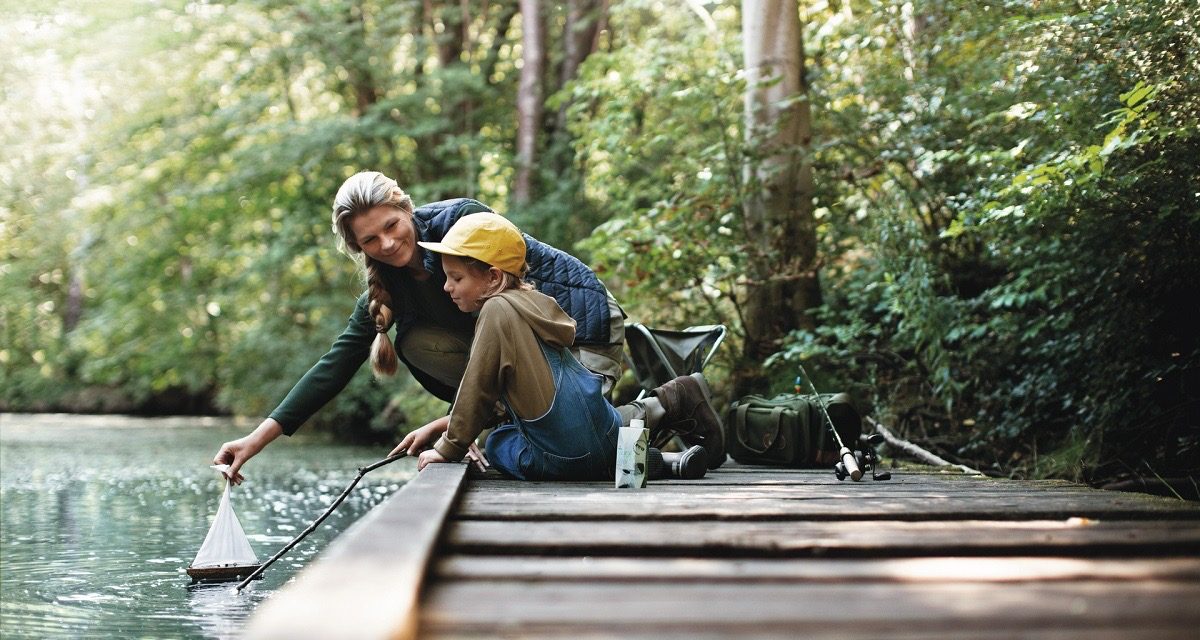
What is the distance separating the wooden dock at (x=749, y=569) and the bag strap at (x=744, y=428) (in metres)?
1.64

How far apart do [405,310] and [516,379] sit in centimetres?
91

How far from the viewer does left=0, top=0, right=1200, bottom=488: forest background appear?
515 centimetres

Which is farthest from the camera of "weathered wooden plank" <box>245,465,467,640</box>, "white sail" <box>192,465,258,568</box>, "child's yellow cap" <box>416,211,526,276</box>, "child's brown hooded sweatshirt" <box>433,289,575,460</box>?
"white sail" <box>192,465,258,568</box>

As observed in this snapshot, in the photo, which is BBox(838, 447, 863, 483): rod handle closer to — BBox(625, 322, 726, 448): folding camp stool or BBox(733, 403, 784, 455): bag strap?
BBox(733, 403, 784, 455): bag strap

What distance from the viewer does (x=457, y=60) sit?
14.7 meters

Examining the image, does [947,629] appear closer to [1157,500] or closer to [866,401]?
[1157,500]

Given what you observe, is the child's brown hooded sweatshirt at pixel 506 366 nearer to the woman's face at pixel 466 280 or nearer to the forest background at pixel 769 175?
the woman's face at pixel 466 280

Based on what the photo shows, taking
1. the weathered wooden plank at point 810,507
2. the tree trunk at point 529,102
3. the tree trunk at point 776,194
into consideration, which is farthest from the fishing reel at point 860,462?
the tree trunk at point 529,102

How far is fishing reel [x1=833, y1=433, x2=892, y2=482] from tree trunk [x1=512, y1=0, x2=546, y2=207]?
8.75 m

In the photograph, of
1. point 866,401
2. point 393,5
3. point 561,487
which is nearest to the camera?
point 561,487

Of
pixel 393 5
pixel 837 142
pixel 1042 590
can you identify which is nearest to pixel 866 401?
pixel 837 142

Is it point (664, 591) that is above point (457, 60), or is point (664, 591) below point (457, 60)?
below

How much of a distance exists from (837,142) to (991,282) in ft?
4.10

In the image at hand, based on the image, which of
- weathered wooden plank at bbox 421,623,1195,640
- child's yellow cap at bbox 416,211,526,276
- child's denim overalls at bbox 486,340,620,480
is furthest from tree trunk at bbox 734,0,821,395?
weathered wooden plank at bbox 421,623,1195,640
